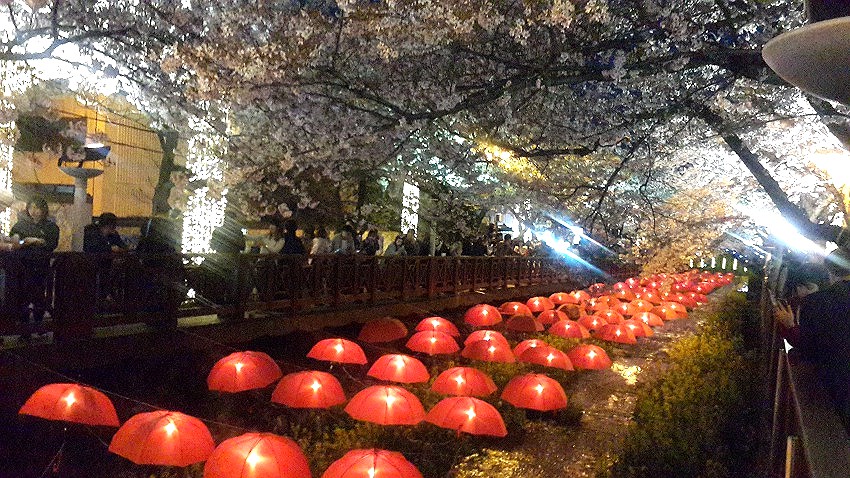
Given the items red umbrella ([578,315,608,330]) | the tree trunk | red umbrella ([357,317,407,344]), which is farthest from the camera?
red umbrella ([578,315,608,330])

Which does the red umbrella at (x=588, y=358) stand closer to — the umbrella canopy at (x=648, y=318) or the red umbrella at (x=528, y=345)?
the red umbrella at (x=528, y=345)

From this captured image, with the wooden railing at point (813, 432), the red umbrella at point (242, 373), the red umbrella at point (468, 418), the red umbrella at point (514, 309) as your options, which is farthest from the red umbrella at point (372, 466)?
the red umbrella at point (514, 309)

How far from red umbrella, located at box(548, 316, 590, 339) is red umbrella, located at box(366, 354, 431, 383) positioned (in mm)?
6232

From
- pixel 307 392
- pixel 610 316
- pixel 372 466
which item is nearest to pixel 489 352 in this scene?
pixel 307 392

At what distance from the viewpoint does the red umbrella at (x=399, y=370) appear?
1027 centimetres

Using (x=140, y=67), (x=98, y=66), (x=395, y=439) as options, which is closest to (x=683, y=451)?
(x=395, y=439)

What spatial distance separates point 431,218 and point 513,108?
1339 centimetres

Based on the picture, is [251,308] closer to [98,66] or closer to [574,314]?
[98,66]

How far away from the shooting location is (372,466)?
616cm

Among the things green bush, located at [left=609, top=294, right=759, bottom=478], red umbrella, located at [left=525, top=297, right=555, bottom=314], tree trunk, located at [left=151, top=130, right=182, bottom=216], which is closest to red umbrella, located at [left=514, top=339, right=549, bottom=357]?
green bush, located at [left=609, top=294, right=759, bottom=478]

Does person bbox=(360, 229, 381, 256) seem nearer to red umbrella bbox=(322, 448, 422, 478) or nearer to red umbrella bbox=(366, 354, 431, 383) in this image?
red umbrella bbox=(366, 354, 431, 383)

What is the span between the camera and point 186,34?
10812mm

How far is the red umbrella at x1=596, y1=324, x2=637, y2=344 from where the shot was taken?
16.6m

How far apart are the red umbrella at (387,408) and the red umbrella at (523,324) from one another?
8.66 metres
